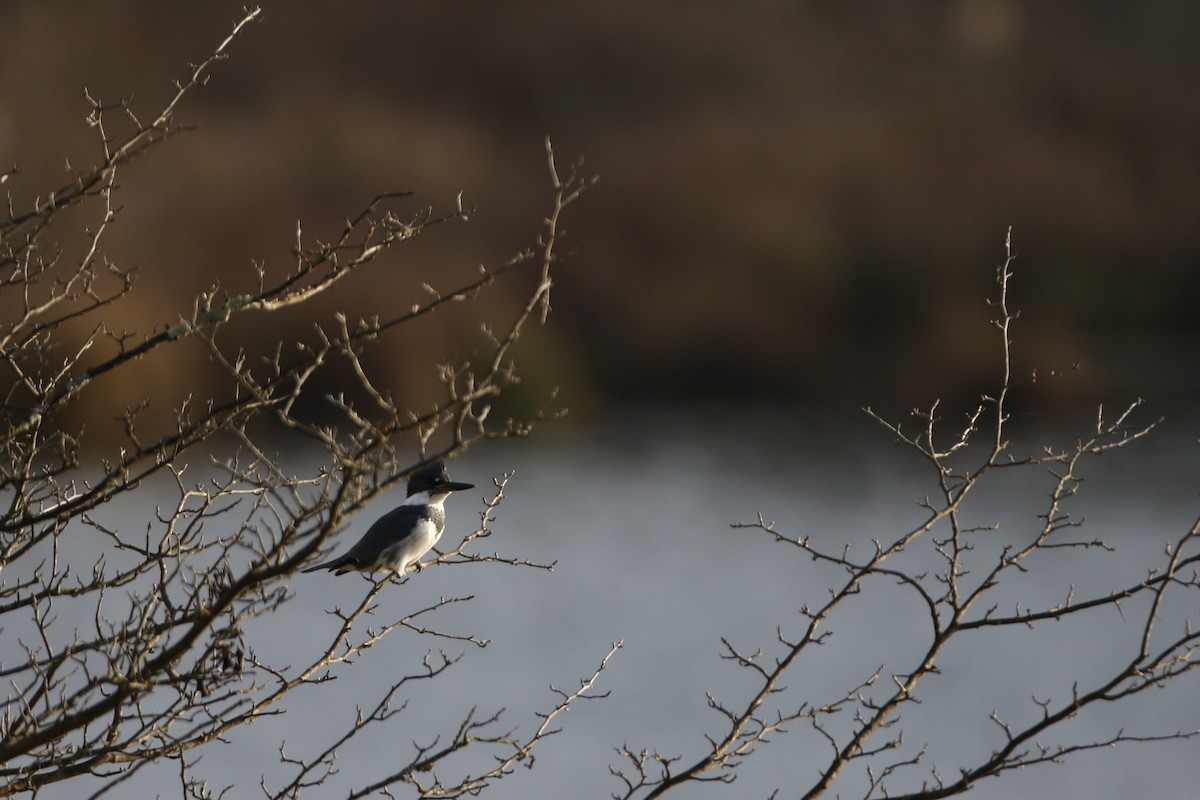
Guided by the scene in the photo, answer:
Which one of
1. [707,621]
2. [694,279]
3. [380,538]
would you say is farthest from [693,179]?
[380,538]

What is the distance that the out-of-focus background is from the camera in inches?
486

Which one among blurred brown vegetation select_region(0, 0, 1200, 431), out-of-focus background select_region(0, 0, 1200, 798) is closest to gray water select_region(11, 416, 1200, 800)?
out-of-focus background select_region(0, 0, 1200, 798)

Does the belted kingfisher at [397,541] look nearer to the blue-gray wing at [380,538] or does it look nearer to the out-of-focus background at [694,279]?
the blue-gray wing at [380,538]

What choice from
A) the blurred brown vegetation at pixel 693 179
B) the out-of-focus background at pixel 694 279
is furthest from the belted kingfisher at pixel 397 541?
the blurred brown vegetation at pixel 693 179

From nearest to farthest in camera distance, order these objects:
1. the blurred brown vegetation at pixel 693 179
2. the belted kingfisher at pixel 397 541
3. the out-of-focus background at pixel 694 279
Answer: the belted kingfisher at pixel 397 541
the out-of-focus background at pixel 694 279
the blurred brown vegetation at pixel 693 179

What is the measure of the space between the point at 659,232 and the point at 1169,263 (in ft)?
24.6

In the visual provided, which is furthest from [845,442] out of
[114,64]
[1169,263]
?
[114,64]

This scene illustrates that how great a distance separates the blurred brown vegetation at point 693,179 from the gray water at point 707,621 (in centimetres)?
113

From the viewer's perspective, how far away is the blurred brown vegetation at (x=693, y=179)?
54.1 ft

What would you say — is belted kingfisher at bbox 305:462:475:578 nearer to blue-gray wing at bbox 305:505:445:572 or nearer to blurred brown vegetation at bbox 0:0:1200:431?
blue-gray wing at bbox 305:505:445:572

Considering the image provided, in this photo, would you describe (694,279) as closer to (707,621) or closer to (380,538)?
(707,621)

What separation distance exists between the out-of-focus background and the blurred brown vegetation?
0.06 meters

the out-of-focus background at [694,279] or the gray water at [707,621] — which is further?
the out-of-focus background at [694,279]

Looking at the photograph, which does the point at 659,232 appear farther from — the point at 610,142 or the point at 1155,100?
the point at 1155,100
